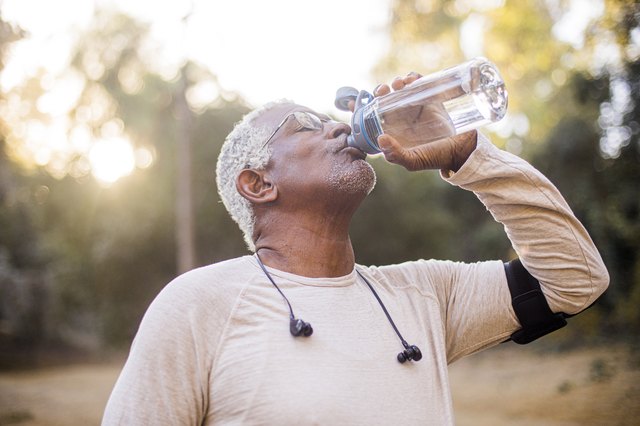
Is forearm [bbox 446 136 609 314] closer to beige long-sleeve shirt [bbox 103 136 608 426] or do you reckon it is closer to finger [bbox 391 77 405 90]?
beige long-sleeve shirt [bbox 103 136 608 426]

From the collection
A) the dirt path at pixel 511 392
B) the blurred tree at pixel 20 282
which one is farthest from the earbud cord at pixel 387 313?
the blurred tree at pixel 20 282

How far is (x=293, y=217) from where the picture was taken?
2.18 meters

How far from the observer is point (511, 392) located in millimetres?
10891

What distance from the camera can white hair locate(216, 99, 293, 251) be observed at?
2318mm

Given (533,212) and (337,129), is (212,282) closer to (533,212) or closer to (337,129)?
(337,129)

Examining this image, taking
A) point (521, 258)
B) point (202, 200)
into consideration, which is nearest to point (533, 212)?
point (521, 258)

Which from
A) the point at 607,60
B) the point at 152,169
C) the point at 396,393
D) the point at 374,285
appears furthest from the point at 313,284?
the point at 152,169

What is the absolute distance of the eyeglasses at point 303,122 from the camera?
2.32m

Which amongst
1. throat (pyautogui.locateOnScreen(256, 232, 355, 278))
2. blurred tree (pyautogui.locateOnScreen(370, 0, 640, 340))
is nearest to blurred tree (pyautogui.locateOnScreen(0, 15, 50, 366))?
blurred tree (pyautogui.locateOnScreen(370, 0, 640, 340))

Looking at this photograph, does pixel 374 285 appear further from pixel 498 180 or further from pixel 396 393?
pixel 498 180

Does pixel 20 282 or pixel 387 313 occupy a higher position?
pixel 387 313

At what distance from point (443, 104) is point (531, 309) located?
2.72 feet

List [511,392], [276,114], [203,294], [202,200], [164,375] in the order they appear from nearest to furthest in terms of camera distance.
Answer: [164,375] < [203,294] < [276,114] < [511,392] < [202,200]

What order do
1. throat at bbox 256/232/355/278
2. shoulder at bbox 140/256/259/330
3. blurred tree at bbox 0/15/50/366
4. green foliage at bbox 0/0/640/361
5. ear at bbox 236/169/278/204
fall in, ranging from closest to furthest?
1. shoulder at bbox 140/256/259/330
2. throat at bbox 256/232/355/278
3. ear at bbox 236/169/278/204
4. green foliage at bbox 0/0/640/361
5. blurred tree at bbox 0/15/50/366
